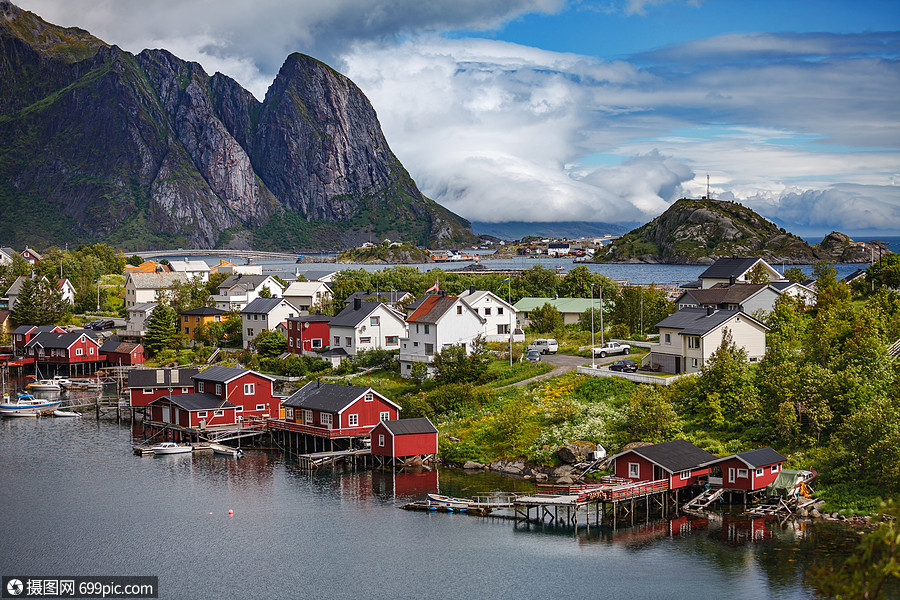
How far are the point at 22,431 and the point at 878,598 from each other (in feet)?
202

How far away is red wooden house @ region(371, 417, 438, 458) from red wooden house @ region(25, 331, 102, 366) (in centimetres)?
5436

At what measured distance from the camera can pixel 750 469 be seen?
40.2 metres

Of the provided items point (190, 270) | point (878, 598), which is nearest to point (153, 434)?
point (878, 598)

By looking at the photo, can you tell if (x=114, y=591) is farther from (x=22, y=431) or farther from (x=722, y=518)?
(x=22, y=431)

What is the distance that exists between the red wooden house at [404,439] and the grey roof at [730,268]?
44.9 meters

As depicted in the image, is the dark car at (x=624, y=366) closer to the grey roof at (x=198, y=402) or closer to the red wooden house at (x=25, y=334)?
the grey roof at (x=198, y=402)

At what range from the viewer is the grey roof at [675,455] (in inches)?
1630

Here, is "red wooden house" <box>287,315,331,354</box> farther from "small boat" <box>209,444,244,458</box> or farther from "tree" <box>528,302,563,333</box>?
"small boat" <box>209,444,244,458</box>

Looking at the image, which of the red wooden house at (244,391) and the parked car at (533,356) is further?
the parked car at (533,356)

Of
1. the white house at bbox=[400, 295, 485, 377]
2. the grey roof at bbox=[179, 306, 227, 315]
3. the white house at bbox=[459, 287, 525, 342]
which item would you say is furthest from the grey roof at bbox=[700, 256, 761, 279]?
the grey roof at bbox=[179, 306, 227, 315]

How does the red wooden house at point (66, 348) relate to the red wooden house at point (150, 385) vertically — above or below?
above

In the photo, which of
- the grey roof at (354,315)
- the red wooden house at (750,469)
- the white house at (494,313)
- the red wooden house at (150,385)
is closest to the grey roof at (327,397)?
the red wooden house at (150,385)

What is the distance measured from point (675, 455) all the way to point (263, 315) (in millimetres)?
56150

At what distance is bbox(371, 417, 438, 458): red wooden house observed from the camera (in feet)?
163
